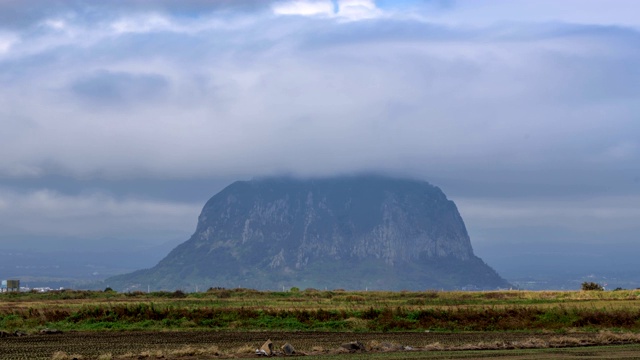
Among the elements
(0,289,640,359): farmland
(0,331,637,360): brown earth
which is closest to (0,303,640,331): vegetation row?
(0,289,640,359): farmland

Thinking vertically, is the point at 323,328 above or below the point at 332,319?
below

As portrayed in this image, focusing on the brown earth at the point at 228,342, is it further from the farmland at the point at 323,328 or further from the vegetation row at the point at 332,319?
the vegetation row at the point at 332,319

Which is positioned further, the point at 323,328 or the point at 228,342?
the point at 323,328

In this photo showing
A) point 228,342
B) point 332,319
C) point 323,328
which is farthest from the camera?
point 332,319

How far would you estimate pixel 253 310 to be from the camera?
7700 cm

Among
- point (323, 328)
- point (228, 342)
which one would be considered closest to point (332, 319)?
point (323, 328)

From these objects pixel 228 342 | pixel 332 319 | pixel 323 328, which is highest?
pixel 332 319

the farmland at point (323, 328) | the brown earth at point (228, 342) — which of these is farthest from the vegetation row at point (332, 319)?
the brown earth at point (228, 342)

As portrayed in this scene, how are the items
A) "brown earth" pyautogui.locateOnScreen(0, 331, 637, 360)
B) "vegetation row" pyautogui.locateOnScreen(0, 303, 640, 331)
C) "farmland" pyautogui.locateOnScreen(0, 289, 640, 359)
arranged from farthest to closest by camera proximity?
"vegetation row" pyautogui.locateOnScreen(0, 303, 640, 331) < "farmland" pyautogui.locateOnScreen(0, 289, 640, 359) < "brown earth" pyautogui.locateOnScreen(0, 331, 637, 360)

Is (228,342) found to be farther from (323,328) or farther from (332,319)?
(332,319)

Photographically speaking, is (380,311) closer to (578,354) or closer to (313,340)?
(313,340)

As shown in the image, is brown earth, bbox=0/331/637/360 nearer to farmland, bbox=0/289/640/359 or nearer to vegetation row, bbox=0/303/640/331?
farmland, bbox=0/289/640/359

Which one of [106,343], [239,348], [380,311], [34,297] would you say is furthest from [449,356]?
[34,297]

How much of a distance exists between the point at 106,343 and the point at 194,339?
18.8ft
